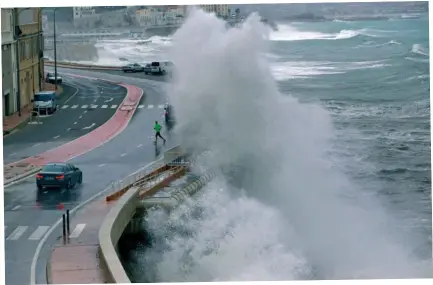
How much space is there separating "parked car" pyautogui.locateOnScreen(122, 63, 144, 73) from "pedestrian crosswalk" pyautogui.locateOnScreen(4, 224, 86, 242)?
2.57 meters

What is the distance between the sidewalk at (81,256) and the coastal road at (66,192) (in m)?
0.09

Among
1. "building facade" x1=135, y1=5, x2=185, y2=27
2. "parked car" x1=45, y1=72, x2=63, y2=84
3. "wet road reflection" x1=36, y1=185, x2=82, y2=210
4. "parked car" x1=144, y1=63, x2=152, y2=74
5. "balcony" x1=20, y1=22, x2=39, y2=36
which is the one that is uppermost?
"building facade" x1=135, y1=5, x2=185, y2=27

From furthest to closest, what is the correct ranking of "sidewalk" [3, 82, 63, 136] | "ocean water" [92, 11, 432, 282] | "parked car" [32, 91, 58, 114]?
"parked car" [32, 91, 58, 114] < "sidewalk" [3, 82, 63, 136] < "ocean water" [92, 11, 432, 282]

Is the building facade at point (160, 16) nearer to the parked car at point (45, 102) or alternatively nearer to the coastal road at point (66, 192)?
the coastal road at point (66, 192)

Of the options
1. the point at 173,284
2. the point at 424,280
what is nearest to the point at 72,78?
the point at 173,284

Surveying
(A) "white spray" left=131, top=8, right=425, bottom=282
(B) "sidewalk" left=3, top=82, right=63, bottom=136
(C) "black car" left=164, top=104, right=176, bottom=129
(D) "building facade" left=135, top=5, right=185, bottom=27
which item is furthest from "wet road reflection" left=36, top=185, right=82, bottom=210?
(D) "building facade" left=135, top=5, right=185, bottom=27

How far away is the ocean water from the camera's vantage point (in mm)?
10773

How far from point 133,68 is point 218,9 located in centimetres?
199

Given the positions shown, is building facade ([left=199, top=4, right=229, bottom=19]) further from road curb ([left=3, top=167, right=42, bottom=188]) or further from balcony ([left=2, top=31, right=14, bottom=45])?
road curb ([left=3, top=167, right=42, bottom=188])

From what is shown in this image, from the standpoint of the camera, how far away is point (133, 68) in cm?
1233

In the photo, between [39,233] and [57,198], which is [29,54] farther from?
[39,233]

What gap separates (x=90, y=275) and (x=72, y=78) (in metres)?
3.70

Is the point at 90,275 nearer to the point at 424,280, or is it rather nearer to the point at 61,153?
the point at 61,153

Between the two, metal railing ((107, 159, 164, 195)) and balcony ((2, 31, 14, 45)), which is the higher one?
balcony ((2, 31, 14, 45))
